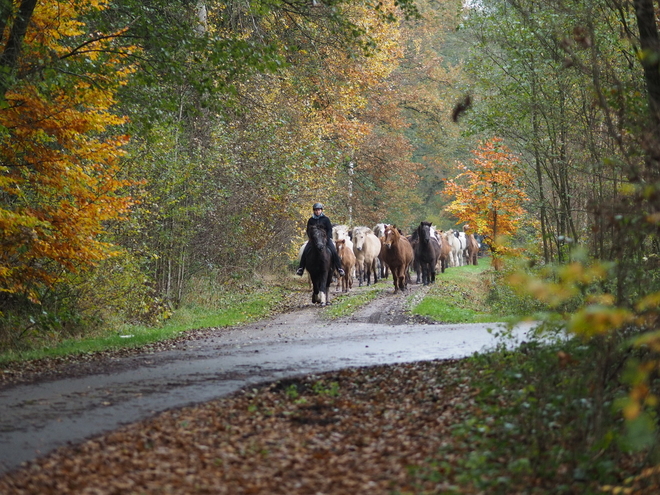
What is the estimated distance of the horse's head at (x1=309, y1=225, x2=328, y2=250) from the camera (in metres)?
24.0

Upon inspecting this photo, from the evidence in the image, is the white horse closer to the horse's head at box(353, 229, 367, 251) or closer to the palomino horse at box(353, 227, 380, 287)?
the palomino horse at box(353, 227, 380, 287)

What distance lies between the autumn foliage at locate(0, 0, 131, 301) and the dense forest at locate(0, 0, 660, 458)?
0.12 feet

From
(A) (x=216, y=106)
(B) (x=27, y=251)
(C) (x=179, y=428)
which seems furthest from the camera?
(A) (x=216, y=106)

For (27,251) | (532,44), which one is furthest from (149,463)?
(532,44)

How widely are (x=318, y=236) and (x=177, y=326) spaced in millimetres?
5418

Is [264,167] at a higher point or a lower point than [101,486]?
higher

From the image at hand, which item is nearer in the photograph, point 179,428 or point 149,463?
point 149,463

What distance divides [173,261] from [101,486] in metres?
17.8

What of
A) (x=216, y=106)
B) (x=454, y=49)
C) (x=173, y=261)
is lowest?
(x=173, y=261)

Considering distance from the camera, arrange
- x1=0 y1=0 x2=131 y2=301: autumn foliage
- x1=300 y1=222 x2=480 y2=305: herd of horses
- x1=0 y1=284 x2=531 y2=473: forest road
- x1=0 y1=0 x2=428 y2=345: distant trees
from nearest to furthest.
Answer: x1=0 y1=284 x2=531 y2=473: forest road < x1=0 y1=0 x2=131 y2=301: autumn foliage < x1=0 y1=0 x2=428 y2=345: distant trees < x1=300 y1=222 x2=480 y2=305: herd of horses

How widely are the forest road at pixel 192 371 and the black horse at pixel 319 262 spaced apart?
452cm

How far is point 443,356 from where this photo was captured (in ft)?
42.1

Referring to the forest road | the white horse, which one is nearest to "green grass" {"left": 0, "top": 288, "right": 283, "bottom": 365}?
the forest road

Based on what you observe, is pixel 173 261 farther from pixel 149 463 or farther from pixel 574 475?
pixel 574 475
